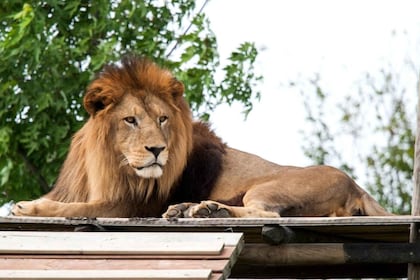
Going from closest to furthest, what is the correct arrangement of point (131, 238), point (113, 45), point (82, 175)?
1. point (131, 238)
2. point (82, 175)
3. point (113, 45)

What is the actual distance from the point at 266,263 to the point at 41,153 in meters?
5.67

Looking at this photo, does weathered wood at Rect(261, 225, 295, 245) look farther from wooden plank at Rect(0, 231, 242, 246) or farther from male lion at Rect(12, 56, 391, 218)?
male lion at Rect(12, 56, 391, 218)

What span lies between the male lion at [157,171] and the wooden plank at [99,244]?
36.0 inches

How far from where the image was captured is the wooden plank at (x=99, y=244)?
730cm

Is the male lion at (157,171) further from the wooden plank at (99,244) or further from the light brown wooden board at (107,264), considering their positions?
the light brown wooden board at (107,264)

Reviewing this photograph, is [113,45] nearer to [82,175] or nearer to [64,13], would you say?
[64,13]

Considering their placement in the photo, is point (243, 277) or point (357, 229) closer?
point (357, 229)

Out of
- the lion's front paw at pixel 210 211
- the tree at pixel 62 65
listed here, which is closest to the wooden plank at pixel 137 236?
the lion's front paw at pixel 210 211

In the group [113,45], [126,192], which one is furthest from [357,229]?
[113,45]

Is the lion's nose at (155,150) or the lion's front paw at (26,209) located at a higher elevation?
the lion's nose at (155,150)

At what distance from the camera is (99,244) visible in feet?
24.4

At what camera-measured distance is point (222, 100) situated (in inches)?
543

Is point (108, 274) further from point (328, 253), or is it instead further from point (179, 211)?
point (328, 253)

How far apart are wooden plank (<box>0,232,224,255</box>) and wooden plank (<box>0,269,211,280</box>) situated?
32cm
